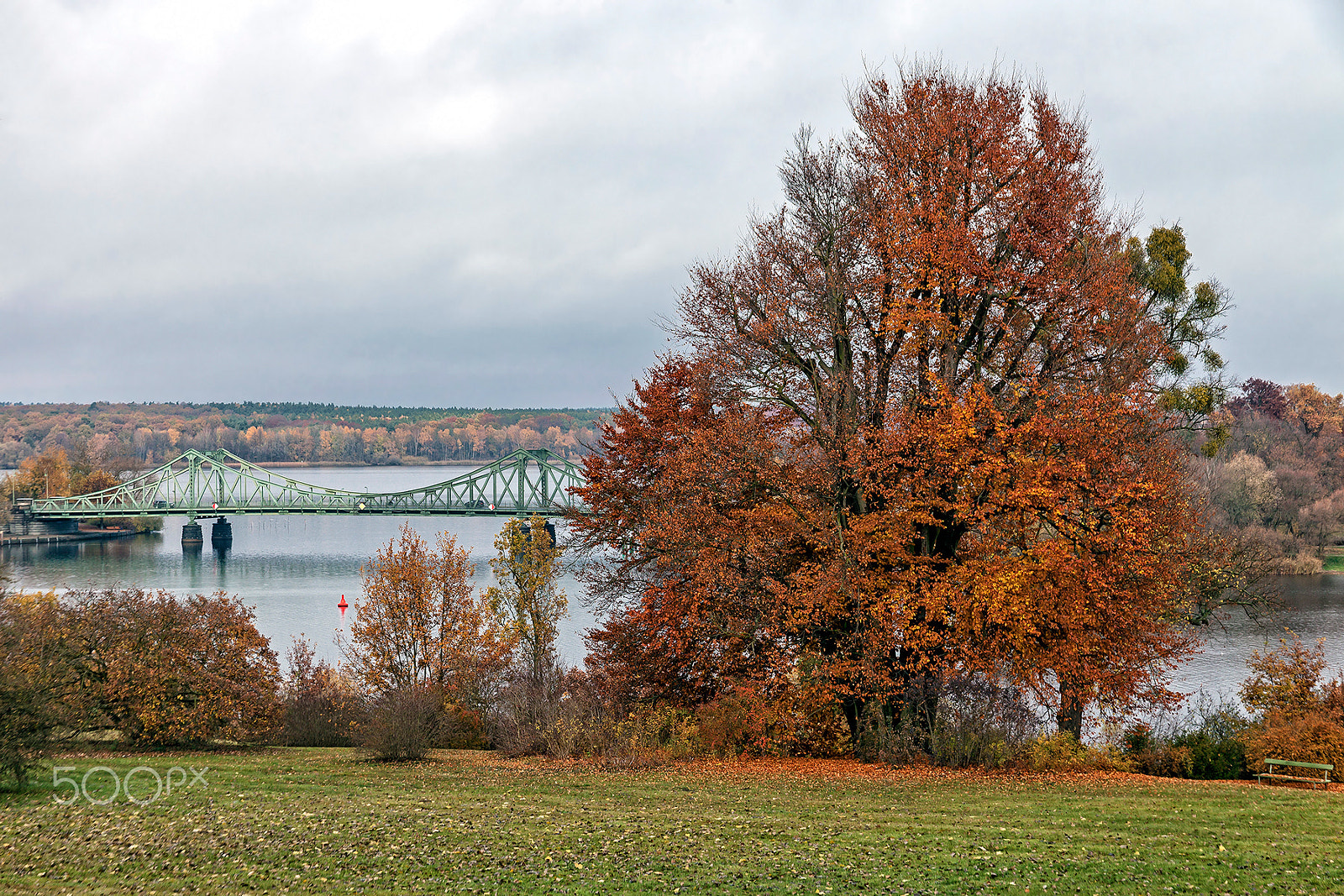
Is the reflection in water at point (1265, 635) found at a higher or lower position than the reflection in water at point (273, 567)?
lower

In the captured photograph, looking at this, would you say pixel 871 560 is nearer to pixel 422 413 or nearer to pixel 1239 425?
pixel 1239 425

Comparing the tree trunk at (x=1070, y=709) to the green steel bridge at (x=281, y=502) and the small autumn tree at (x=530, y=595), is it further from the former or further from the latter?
the green steel bridge at (x=281, y=502)

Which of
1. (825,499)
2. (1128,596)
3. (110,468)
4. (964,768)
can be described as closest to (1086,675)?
(1128,596)

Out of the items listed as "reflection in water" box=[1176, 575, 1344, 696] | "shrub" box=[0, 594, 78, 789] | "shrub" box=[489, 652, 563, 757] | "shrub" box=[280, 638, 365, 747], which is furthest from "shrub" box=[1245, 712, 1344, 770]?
"shrub" box=[0, 594, 78, 789]

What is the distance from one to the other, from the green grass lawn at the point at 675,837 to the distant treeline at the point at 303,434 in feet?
394

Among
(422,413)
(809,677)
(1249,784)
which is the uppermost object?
(422,413)

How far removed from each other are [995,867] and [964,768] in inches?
245

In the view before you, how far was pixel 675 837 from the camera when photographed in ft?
30.9

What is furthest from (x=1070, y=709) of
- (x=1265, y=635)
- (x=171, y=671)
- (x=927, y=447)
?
(x=1265, y=635)

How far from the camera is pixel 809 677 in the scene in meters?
15.8

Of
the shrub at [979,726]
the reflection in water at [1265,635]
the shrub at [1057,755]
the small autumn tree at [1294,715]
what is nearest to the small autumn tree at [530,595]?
the shrub at [979,726]

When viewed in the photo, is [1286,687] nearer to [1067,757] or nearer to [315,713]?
[1067,757]

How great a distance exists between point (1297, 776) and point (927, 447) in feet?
23.5

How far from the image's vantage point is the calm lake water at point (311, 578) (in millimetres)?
29391
